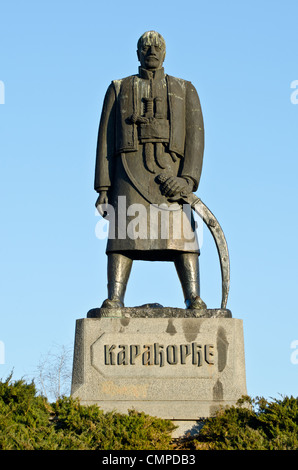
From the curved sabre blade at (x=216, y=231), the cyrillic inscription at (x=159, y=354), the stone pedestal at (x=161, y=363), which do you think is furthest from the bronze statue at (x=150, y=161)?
the cyrillic inscription at (x=159, y=354)

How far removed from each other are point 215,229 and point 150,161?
1.14 m

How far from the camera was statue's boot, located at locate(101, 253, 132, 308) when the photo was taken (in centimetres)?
1076

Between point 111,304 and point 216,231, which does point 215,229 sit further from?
point 111,304

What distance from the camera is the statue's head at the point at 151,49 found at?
11.2 metres

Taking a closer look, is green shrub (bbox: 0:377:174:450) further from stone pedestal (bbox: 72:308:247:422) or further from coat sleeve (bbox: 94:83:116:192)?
coat sleeve (bbox: 94:83:116:192)

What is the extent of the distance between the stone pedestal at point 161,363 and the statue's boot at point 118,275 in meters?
0.35

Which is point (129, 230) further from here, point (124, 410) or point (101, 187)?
point (124, 410)

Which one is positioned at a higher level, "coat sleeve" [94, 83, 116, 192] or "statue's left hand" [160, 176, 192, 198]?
"coat sleeve" [94, 83, 116, 192]

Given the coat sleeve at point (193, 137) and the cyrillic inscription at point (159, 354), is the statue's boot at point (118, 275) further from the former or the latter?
the coat sleeve at point (193, 137)

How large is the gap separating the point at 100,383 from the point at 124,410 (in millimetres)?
409

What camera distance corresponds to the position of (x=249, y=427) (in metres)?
9.23

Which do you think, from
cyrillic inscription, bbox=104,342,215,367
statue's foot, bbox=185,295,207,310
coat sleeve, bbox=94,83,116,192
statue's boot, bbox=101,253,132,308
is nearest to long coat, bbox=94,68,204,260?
coat sleeve, bbox=94,83,116,192

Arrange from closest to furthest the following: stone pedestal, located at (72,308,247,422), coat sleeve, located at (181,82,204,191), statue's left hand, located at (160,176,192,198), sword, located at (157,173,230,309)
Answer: stone pedestal, located at (72,308,247,422) → statue's left hand, located at (160,176,192,198) → sword, located at (157,173,230,309) → coat sleeve, located at (181,82,204,191)

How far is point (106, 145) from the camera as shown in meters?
11.2
